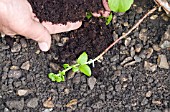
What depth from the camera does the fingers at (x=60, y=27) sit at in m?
1.72

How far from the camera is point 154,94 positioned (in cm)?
167

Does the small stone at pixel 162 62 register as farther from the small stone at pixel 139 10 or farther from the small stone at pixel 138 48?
the small stone at pixel 139 10

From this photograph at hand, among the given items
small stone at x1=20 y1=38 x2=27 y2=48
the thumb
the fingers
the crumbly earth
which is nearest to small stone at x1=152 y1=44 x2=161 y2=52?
the crumbly earth

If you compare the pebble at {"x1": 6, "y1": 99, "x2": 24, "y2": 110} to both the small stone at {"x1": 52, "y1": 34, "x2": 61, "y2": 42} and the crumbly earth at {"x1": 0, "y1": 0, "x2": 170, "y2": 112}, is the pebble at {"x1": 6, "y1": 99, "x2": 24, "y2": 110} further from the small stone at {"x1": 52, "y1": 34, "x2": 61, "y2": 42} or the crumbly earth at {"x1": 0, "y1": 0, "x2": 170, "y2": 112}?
the small stone at {"x1": 52, "y1": 34, "x2": 61, "y2": 42}

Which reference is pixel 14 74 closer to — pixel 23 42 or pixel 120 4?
pixel 23 42

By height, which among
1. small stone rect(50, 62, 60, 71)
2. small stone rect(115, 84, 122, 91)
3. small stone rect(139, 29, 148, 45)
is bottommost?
small stone rect(115, 84, 122, 91)

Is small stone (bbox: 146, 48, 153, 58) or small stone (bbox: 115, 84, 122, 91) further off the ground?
small stone (bbox: 146, 48, 153, 58)

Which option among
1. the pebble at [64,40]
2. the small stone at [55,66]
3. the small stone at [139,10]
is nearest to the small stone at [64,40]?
the pebble at [64,40]

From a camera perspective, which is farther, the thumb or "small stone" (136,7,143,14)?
"small stone" (136,7,143,14)

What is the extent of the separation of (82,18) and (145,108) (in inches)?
18.1

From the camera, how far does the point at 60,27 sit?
173 centimetres

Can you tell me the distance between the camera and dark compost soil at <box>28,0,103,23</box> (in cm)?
168

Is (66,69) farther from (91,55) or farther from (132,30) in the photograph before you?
(132,30)

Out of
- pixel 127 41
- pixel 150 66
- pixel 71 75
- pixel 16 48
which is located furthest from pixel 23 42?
pixel 150 66
